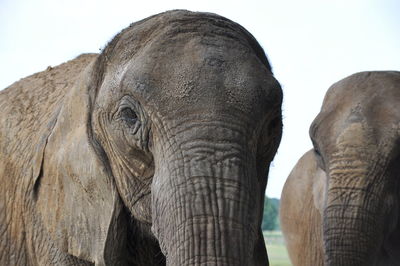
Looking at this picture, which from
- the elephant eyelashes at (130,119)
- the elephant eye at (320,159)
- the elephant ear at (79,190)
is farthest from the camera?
the elephant eye at (320,159)

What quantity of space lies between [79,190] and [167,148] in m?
0.66

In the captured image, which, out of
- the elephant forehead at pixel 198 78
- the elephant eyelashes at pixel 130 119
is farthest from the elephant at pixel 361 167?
the elephant eyelashes at pixel 130 119

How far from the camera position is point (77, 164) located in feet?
15.0

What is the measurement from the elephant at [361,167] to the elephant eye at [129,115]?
292 cm

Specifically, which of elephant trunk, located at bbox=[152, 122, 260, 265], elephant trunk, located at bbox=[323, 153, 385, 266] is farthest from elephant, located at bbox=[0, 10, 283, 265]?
elephant trunk, located at bbox=[323, 153, 385, 266]

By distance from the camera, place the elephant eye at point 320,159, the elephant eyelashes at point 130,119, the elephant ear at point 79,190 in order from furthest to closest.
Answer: the elephant eye at point 320,159
the elephant ear at point 79,190
the elephant eyelashes at point 130,119

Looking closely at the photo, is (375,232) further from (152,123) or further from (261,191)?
(152,123)

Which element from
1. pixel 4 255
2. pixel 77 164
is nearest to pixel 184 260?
pixel 77 164

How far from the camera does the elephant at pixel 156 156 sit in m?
3.96

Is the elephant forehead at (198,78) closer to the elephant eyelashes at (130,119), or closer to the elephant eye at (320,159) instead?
the elephant eyelashes at (130,119)

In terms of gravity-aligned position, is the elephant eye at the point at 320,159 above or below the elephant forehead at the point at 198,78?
below

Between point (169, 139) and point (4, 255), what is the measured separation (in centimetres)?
147

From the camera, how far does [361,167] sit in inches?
278

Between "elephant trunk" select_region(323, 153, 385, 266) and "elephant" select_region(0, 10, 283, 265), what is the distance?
7.12ft
